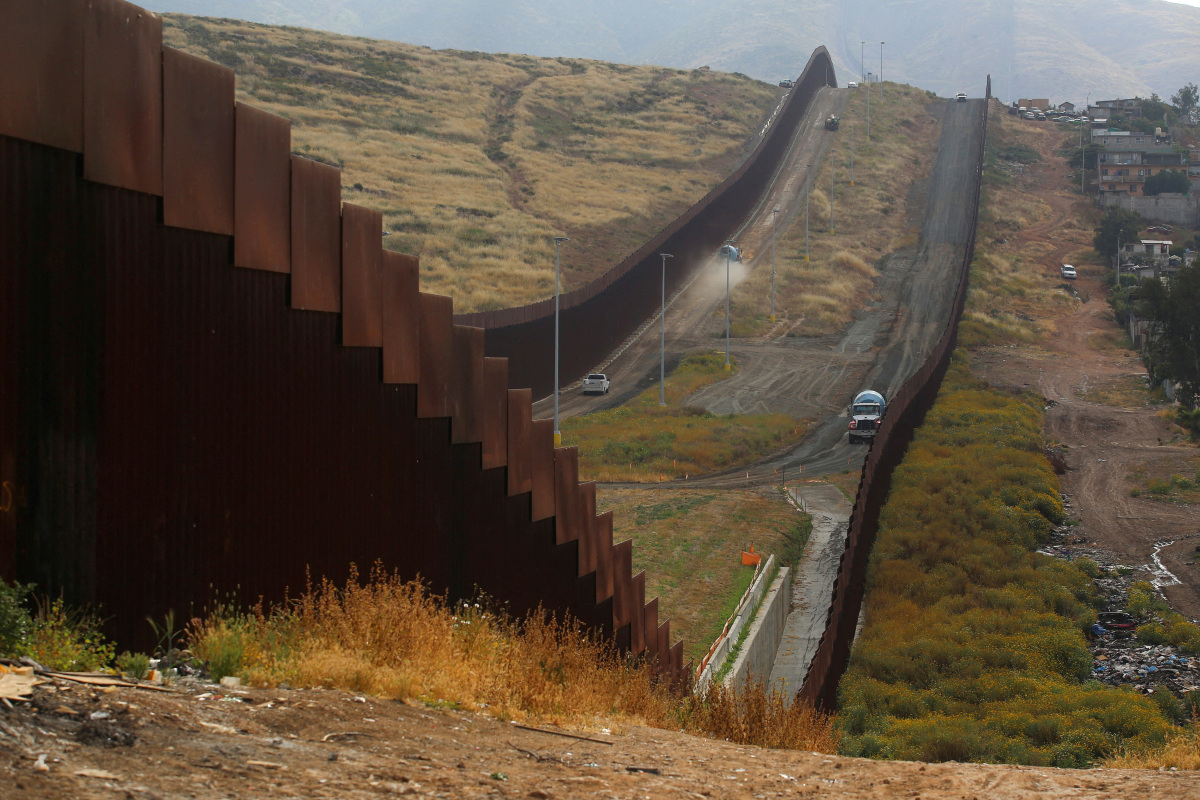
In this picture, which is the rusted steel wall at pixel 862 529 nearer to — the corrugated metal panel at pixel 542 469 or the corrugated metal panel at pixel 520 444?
the corrugated metal panel at pixel 542 469

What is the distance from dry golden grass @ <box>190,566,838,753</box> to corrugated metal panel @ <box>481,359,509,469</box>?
268 centimetres

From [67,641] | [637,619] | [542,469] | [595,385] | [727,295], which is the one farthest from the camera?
[727,295]

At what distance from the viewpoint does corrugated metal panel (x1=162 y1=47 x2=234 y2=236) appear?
9.25m

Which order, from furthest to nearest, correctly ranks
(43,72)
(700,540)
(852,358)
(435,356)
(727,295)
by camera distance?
(852,358), (727,295), (700,540), (435,356), (43,72)

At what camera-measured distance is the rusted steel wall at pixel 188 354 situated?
8164mm

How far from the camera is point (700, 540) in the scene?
37781 millimetres

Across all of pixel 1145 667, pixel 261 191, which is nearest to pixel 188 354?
pixel 261 191

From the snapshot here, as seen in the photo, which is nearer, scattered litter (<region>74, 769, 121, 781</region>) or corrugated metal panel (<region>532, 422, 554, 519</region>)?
scattered litter (<region>74, 769, 121, 781</region>)

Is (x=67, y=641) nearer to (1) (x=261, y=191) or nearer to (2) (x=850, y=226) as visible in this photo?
(1) (x=261, y=191)

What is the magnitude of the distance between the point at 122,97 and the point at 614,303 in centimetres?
6867

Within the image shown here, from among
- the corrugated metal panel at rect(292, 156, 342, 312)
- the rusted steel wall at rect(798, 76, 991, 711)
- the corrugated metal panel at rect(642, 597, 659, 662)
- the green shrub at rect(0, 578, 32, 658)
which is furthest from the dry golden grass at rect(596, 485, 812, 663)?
the green shrub at rect(0, 578, 32, 658)

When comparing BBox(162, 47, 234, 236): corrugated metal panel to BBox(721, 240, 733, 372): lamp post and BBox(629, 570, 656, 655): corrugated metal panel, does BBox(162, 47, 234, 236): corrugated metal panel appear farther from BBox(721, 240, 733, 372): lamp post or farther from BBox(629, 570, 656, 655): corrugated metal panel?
BBox(721, 240, 733, 372): lamp post

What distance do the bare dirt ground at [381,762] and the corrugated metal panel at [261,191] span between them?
4.59 metres

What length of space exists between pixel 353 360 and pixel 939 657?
21158 millimetres
